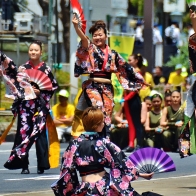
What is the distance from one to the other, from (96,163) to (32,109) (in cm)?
425

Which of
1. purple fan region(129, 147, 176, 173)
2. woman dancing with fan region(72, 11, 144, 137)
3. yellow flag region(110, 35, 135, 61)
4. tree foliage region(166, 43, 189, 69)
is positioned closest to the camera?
purple fan region(129, 147, 176, 173)

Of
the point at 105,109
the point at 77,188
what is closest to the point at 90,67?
the point at 105,109

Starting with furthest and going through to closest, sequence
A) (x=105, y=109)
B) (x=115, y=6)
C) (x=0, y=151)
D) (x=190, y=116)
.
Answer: (x=115, y=6) < (x=0, y=151) < (x=105, y=109) < (x=190, y=116)

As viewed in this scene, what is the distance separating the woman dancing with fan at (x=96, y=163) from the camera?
7770 mm

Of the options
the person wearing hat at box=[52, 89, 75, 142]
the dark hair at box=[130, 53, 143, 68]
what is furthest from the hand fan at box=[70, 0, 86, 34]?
the person wearing hat at box=[52, 89, 75, 142]

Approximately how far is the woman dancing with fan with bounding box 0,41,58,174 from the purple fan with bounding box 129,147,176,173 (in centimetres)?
356

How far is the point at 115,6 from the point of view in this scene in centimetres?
3072

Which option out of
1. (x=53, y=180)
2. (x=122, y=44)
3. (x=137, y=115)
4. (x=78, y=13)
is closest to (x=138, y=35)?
(x=122, y=44)

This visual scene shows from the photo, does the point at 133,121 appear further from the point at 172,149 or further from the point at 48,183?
the point at 48,183

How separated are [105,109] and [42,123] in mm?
1011

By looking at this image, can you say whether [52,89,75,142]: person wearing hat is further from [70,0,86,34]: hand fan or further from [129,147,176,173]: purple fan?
[129,147,176,173]: purple fan

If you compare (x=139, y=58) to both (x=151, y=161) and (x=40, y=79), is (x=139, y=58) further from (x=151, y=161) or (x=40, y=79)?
(x=151, y=161)

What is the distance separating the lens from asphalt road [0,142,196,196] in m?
9.81

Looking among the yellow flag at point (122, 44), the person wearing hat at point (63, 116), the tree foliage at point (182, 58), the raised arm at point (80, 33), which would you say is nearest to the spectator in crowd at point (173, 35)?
the tree foliage at point (182, 58)
